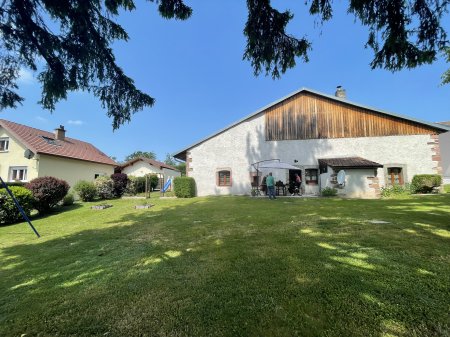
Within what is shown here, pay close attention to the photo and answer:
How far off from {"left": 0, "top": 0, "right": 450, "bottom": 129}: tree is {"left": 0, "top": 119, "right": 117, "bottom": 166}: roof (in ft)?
49.8

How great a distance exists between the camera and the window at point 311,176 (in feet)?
52.0

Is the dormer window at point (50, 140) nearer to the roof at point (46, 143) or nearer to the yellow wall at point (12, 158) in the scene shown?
the roof at point (46, 143)

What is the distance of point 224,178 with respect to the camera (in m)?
17.3

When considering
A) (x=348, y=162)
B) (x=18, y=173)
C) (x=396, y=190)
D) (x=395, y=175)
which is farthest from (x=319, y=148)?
(x=18, y=173)

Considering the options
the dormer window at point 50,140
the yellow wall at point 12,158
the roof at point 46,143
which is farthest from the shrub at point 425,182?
the dormer window at point 50,140

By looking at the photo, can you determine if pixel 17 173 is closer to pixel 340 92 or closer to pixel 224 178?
pixel 224 178

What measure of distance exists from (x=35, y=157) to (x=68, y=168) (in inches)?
109

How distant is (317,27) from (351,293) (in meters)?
4.34

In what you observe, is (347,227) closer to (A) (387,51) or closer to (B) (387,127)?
(A) (387,51)

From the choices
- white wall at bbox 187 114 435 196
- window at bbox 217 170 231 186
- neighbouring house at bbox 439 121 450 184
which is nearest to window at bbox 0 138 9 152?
white wall at bbox 187 114 435 196

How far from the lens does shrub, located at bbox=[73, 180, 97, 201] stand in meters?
15.2

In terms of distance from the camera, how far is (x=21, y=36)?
4074 mm

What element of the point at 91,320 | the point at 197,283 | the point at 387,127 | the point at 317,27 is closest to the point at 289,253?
the point at 197,283

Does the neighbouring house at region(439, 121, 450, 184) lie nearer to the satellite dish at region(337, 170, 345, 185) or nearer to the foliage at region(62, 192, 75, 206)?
the satellite dish at region(337, 170, 345, 185)
